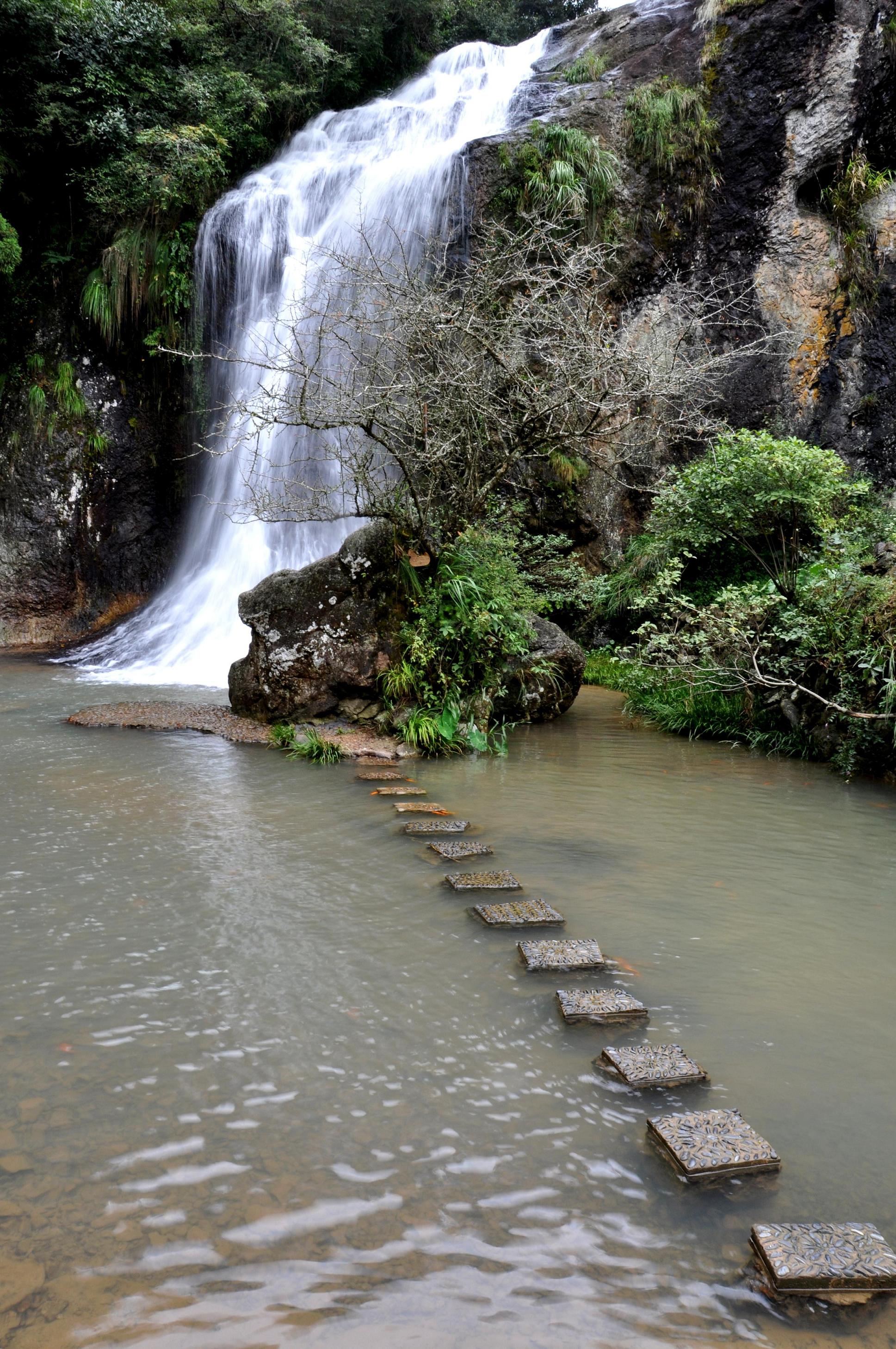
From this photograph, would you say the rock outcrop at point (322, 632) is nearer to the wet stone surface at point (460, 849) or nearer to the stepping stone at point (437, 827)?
the stepping stone at point (437, 827)

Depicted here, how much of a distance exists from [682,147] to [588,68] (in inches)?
97.0

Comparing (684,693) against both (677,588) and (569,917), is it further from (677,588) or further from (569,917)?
(569,917)

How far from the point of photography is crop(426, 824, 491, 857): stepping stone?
4348mm

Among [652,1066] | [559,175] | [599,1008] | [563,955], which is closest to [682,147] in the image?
[559,175]

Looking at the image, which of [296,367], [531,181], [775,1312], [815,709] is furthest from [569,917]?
[531,181]

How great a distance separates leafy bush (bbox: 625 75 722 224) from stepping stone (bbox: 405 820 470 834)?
10.4m

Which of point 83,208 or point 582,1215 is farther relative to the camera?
point 83,208

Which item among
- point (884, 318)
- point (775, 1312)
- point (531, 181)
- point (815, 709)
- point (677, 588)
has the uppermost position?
point (531, 181)

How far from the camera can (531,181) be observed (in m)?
11.5

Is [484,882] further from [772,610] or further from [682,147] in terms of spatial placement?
[682,147]

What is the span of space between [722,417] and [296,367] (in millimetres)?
5654

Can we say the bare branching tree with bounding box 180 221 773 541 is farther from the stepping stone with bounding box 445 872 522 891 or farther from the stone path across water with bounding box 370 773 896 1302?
the stone path across water with bounding box 370 773 896 1302

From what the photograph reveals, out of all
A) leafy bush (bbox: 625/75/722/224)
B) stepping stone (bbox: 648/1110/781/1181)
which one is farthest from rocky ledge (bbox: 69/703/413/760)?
leafy bush (bbox: 625/75/722/224)

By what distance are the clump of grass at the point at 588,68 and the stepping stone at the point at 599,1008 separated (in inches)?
544
